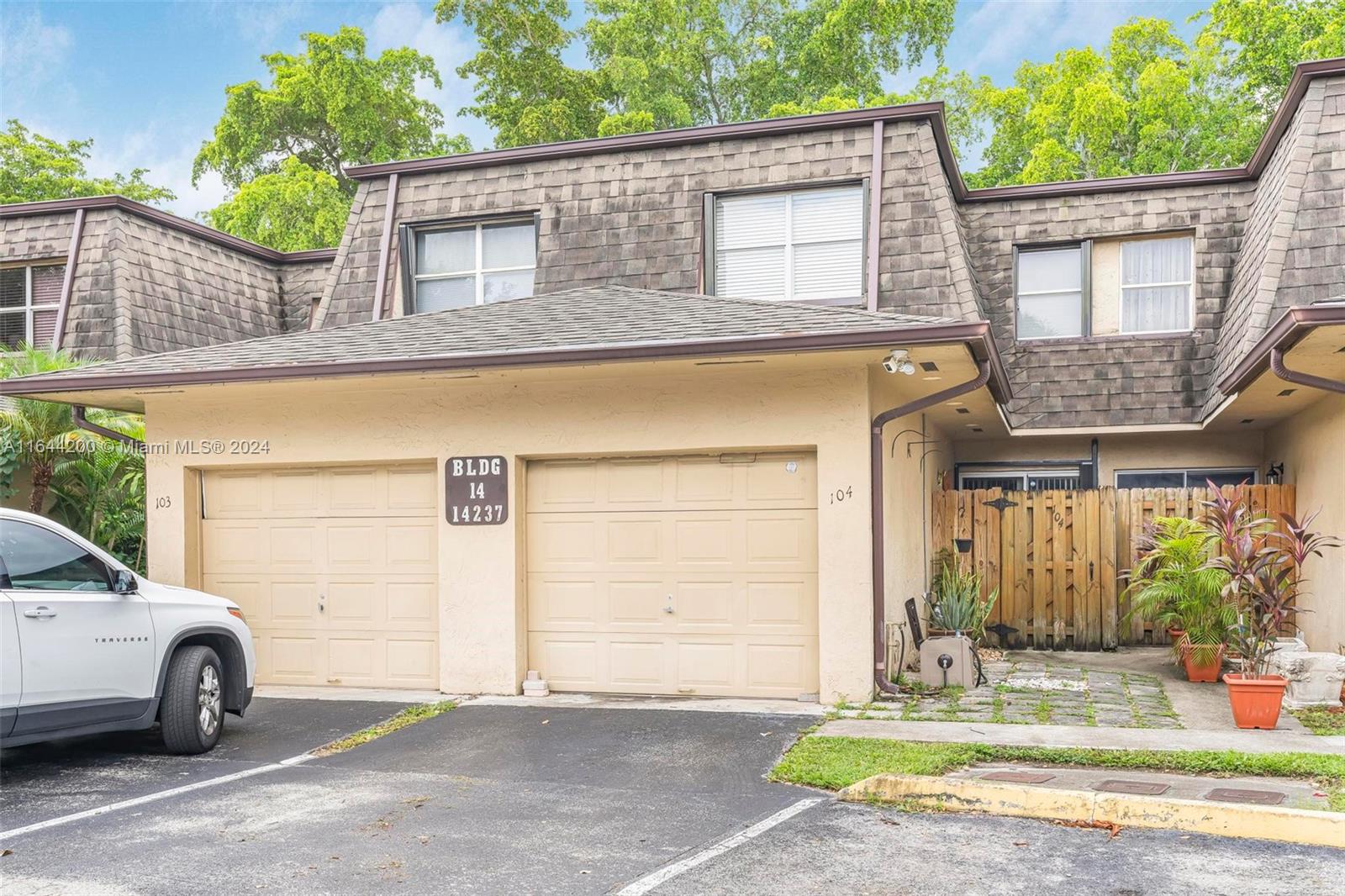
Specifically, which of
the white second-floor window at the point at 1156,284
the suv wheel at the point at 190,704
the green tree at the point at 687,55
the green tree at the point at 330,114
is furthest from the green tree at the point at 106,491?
the green tree at the point at 330,114

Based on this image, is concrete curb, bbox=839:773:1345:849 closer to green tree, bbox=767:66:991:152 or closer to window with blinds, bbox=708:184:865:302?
window with blinds, bbox=708:184:865:302

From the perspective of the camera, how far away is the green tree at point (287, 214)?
29.3 metres

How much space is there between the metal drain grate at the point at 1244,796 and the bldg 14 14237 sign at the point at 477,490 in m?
6.09

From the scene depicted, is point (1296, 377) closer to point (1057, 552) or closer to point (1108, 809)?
point (1057, 552)

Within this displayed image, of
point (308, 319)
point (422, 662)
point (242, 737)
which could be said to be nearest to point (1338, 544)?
point (422, 662)

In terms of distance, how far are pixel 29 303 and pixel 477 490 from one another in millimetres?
9004

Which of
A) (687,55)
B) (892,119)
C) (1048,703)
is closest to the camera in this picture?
(1048,703)

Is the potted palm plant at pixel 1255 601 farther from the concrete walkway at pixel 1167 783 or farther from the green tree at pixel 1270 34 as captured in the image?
the green tree at pixel 1270 34

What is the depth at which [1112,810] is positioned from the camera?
6.00 meters

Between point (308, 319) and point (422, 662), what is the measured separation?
27.7 feet

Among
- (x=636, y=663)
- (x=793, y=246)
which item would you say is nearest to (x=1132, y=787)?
(x=636, y=663)

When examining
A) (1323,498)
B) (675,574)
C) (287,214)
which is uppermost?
(287,214)

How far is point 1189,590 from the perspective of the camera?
1102 cm

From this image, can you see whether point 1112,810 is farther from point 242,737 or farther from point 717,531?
point 242,737
